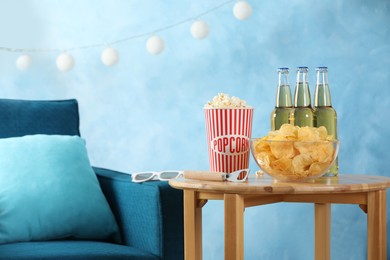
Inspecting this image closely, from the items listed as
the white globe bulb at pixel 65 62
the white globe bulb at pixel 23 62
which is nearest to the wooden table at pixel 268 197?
the white globe bulb at pixel 65 62

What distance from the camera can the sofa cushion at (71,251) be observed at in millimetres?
1839

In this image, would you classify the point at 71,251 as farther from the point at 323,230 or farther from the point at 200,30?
the point at 200,30

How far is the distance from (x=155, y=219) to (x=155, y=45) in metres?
1.10

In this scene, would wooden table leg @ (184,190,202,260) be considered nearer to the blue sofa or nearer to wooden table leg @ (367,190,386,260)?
the blue sofa

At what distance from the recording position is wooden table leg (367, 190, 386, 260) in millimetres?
1698

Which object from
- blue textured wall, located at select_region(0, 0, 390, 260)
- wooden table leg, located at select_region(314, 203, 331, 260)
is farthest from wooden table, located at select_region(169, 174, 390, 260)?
blue textured wall, located at select_region(0, 0, 390, 260)

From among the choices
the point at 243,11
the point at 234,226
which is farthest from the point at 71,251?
the point at 243,11

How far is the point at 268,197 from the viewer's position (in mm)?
1817

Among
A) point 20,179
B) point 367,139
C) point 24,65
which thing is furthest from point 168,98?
point 20,179

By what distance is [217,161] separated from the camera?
6.01 ft

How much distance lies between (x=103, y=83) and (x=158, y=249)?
52.4 inches

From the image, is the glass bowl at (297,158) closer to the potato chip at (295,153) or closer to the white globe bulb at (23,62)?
the potato chip at (295,153)

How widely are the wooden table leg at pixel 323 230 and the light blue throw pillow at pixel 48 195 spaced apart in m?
0.59

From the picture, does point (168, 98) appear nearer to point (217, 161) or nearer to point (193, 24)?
point (193, 24)
